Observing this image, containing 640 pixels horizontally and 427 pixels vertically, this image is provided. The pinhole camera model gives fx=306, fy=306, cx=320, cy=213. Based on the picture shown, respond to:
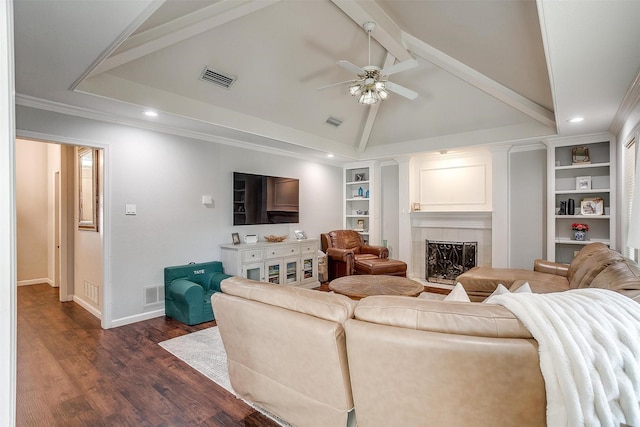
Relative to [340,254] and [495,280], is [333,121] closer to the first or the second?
[340,254]

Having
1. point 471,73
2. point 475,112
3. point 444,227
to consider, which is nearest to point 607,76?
point 471,73

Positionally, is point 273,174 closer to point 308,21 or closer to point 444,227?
point 308,21

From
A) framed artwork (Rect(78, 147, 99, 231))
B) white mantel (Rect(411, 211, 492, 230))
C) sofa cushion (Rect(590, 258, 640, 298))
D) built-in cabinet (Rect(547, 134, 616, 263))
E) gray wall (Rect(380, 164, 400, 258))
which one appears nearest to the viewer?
sofa cushion (Rect(590, 258, 640, 298))

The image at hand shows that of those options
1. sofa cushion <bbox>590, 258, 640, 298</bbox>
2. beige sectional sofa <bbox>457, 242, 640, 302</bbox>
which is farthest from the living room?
sofa cushion <bbox>590, 258, 640, 298</bbox>

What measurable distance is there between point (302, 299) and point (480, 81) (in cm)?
396

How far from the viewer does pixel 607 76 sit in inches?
94.9

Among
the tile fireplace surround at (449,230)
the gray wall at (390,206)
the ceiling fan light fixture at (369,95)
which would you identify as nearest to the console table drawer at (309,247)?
the gray wall at (390,206)

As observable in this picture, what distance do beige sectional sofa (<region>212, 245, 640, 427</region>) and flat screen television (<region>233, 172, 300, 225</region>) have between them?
9.69 ft

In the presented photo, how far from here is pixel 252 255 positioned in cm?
443

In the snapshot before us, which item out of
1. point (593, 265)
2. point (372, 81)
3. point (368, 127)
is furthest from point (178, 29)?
point (593, 265)

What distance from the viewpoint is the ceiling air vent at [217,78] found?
3.42m

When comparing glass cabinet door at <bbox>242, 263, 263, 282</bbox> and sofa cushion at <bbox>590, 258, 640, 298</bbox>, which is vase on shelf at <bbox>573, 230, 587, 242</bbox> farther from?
glass cabinet door at <bbox>242, 263, 263, 282</bbox>

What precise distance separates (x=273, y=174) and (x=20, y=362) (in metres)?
3.75

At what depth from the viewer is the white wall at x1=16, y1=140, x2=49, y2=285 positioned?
555cm
